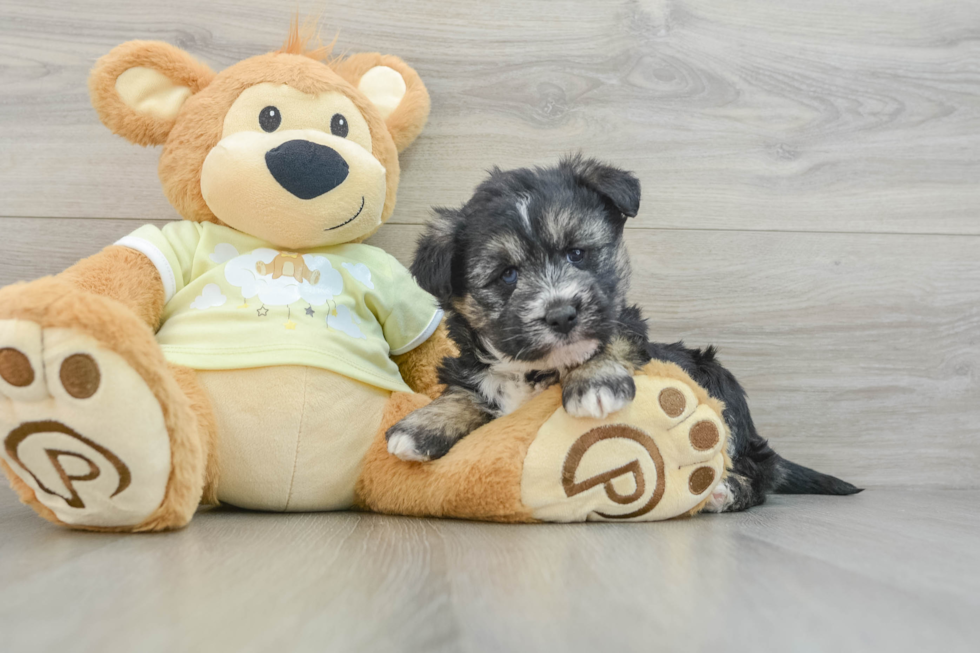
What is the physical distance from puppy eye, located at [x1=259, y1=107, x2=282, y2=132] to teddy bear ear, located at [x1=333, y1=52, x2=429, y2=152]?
300 mm

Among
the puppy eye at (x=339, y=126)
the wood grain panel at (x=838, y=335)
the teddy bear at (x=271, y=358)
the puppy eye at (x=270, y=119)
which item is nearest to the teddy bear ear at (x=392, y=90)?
the teddy bear at (x=271, y=358)

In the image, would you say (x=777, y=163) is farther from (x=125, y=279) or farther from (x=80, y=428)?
(x=80, y=428)

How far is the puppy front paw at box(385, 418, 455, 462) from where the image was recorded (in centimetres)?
155

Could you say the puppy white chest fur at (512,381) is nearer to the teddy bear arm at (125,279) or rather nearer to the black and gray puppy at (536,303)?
the black and gray puppy at (536,303)

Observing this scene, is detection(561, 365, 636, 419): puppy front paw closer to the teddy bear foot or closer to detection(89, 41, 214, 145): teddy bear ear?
the teddy bear foot

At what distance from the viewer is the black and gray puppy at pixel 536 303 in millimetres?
1473

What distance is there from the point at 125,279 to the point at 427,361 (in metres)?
0.77

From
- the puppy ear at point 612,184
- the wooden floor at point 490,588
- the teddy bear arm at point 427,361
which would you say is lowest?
the wooden floor at point 490,588

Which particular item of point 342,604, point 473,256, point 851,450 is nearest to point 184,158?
point 473,256

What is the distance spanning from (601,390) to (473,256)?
1.45 feet

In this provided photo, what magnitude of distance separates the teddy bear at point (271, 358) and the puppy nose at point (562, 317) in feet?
0.57

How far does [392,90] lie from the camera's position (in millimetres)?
2051

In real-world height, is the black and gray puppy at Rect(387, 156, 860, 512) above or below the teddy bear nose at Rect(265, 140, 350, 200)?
below

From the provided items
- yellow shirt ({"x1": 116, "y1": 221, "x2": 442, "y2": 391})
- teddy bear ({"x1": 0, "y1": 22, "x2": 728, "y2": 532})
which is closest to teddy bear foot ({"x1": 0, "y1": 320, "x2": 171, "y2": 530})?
teddy bear ({"x1": 0, "y1": 22, "x2": 728, "y2": 532})
